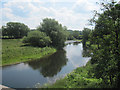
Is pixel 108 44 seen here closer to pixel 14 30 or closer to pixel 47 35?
pixel 47 35

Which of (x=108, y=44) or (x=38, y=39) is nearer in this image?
(x=108, y=44)

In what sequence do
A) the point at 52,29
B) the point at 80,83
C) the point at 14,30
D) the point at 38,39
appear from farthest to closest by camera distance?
the point at 14,30, the point at 52,29, the point at 38,39, the point at 80,83

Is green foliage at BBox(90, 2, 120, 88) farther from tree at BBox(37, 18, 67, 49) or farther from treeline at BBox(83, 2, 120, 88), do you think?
tree at BBox(37, 18, 67, 49)

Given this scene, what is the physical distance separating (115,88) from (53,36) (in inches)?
1003

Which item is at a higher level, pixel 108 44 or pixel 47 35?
pixel 47 35

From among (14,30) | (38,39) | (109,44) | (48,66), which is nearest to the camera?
(109,44)

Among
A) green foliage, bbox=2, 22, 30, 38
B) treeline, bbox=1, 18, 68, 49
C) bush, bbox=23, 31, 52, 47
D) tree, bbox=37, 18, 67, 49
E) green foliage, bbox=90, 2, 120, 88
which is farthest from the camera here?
green foliage, bbox=2, 22, 30, 38

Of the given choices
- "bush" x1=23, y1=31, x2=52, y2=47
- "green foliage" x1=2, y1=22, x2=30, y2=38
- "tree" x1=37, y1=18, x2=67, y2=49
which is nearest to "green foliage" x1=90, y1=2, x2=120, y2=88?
"bush" x1=23, y1=31, x2=52, y2=47

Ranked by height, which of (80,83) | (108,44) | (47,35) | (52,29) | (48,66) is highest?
(52,29)

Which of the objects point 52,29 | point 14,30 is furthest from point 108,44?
point 14,30

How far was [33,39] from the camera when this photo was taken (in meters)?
28.3

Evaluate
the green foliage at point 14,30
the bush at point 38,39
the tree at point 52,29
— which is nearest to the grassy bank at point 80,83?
the bush at point 38,39

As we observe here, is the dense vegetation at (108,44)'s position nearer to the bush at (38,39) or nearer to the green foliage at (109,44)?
the green foliage at (109,44)

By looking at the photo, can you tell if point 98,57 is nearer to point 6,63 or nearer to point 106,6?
point 106,6
